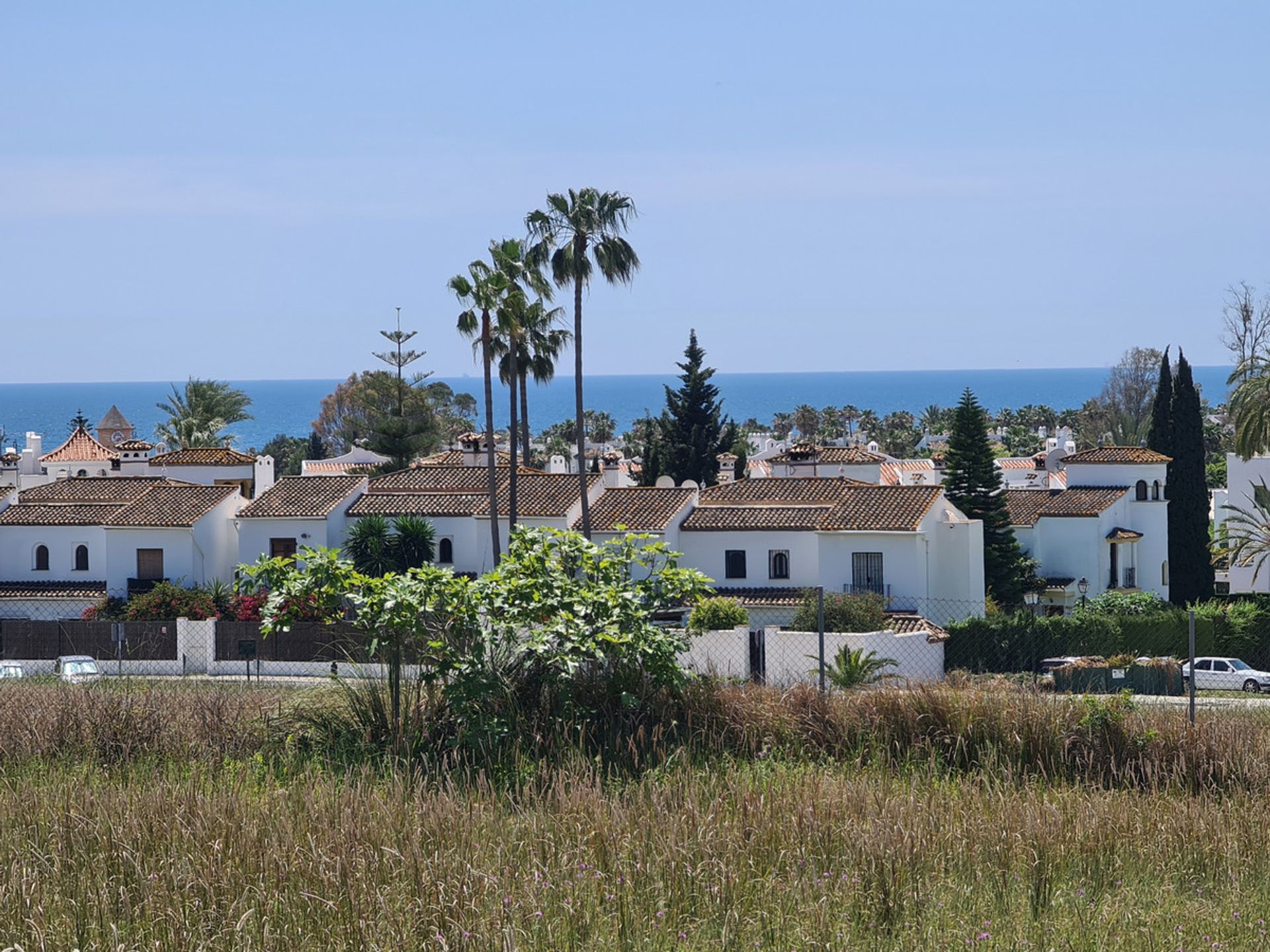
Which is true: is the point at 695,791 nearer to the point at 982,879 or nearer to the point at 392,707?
the point at 982,879

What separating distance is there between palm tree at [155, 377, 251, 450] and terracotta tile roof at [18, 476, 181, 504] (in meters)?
27.2

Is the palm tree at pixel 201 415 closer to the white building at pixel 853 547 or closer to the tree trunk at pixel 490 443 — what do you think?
the tree trunk at pixel 490 443

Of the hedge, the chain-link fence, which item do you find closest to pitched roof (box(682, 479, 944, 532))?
the chain-link fence

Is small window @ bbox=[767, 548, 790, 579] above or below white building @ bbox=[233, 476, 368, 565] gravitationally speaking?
below

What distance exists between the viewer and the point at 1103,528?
44.4 metres

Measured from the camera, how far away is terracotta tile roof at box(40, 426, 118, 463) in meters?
66.1

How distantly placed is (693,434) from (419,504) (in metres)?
20.1

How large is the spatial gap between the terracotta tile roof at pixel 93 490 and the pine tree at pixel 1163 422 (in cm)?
3213

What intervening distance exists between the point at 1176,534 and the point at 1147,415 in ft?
138

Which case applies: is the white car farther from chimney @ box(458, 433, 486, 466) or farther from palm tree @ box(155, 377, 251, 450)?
palm tree @ box(155, 377, 251, 450)

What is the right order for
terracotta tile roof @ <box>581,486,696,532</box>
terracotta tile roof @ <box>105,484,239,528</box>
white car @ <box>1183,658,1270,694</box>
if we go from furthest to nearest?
terracotta tile roof @ <box>105,484,239,528</box>, terracotta tile roof @ <box>581,486,696,532</box>, white car @ <box>1183,658,1270,694</box>

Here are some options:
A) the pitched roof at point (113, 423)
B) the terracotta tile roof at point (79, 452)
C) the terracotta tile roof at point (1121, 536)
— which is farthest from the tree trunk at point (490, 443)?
the pitched roof at point (113, 423)

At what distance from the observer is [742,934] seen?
23.6ft

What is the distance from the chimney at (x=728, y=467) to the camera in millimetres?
61434
